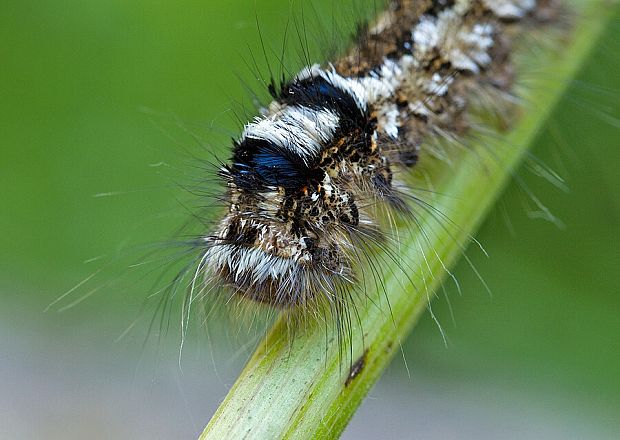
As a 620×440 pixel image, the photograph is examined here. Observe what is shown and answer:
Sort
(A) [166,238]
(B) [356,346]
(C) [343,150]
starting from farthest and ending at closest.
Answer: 1. (A) [166,238]
2. (C) [343,150]
3. (B) [356,346]

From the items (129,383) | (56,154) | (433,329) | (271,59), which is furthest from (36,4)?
(433,329)

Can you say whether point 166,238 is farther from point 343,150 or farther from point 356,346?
point 356,346

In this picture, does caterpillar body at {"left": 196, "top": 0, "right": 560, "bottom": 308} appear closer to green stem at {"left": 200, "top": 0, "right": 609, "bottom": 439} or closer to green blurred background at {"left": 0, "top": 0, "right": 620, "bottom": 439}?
green stem at {"left": 200, "top": 0, "right": 609, "bottom": 439}

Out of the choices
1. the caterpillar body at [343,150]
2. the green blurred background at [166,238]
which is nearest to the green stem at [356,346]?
Answer: the caterpillar body at [343,150]

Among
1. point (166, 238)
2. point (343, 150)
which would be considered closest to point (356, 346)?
point (343, 150)

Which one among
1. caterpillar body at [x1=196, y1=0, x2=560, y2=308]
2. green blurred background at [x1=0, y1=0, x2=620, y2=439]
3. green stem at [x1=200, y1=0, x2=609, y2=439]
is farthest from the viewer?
green blurred background at [x1=0, y1=0, x2=620, y2=439]

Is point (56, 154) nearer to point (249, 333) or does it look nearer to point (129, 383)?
point (129, 383)

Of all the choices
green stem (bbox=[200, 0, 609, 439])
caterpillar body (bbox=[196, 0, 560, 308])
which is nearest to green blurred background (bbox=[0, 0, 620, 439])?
caterpillar body (bbox=[196, 0, 560, 308])

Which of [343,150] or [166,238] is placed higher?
[166,238]
